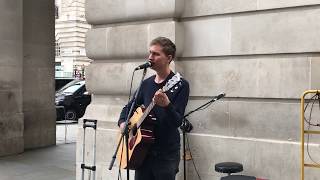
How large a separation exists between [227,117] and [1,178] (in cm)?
430

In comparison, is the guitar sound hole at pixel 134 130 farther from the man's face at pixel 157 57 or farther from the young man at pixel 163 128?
the man's face at pixel 157 57

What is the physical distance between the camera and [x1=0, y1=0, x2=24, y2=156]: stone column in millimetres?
10828

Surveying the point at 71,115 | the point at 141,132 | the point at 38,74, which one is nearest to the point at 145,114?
the point at 141,132

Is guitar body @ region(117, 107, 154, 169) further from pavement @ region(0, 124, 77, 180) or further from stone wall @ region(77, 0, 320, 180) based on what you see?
pavement @ region(0, 124, 77, 180)

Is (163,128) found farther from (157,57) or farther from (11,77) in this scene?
(11,77)

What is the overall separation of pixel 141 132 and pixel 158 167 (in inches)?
13.5

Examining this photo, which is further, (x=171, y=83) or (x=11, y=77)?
(x=11, y=77)

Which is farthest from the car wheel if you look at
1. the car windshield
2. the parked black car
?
the car windshield

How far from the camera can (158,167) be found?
14.3 ft

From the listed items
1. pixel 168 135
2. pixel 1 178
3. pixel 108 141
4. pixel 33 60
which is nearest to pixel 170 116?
pixel 168 135

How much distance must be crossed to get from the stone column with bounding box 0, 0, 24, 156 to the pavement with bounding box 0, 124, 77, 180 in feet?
1.24

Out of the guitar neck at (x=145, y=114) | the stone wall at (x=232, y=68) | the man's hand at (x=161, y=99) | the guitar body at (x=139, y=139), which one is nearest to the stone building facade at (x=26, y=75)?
the stone wall at (x=232, y=68)

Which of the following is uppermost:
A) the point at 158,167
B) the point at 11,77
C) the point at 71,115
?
the point at 11,77

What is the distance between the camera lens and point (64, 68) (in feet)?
203
